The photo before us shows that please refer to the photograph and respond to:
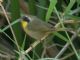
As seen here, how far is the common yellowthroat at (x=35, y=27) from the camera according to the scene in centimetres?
183

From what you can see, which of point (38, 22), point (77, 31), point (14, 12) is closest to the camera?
point (77, 31)

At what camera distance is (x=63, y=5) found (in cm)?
212

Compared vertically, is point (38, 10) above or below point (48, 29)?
above

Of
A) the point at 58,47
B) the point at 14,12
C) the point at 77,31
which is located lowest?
the point at 77,31

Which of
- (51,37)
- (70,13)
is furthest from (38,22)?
(70,13)

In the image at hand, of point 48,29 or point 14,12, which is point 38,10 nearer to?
point 14,12

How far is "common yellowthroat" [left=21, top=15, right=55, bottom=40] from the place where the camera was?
1.83 meters

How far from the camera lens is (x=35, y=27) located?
193cm

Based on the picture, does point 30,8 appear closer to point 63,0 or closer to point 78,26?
point 63,0

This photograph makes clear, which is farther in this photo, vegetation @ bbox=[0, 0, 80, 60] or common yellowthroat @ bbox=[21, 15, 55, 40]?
vegetation @ bbox=[0, 0, 80, 60]

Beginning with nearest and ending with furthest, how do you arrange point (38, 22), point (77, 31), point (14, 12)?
point (77, 31) < point (38, 22) < point (14, 12)

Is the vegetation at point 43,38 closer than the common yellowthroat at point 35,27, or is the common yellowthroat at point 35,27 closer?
the common yellowthroat at point 35,27

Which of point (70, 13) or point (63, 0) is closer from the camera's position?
point (70, 13)

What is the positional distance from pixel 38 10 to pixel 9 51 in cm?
35
